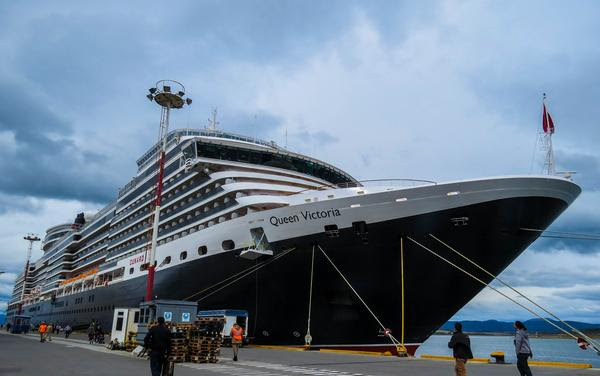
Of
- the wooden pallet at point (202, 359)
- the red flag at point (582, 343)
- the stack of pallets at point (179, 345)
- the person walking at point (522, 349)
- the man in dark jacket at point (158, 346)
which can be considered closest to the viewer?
the man in dark jacket at point (158, 346)

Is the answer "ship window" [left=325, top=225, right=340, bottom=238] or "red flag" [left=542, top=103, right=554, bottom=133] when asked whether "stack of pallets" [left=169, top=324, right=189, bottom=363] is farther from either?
"red flag" [left=542, top=103, right=554, bottom=133]

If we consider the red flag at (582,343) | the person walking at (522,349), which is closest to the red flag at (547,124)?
the red flag at (582,343)

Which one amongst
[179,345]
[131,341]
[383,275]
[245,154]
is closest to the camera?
[179,345]

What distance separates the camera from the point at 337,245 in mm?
19672

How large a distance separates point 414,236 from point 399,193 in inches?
70.9

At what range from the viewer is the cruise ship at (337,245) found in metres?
18.4

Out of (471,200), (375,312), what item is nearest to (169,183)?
(375,312)

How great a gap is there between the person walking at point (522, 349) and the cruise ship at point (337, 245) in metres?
8.02

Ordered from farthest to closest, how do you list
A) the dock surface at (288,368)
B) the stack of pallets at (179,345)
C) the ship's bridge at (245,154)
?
the ship's bridge at (245,154) < the stack of pallets at (179,345) < the dock surface at (288,368)

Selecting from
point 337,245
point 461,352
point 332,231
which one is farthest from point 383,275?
point 461,352

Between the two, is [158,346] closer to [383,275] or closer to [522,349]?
[522,349]

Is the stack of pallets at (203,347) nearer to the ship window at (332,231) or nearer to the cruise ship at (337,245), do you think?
the cruise ship at (337,245)

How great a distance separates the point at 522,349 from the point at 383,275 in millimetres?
9308

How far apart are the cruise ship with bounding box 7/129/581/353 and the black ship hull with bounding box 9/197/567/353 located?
43 millimetres
